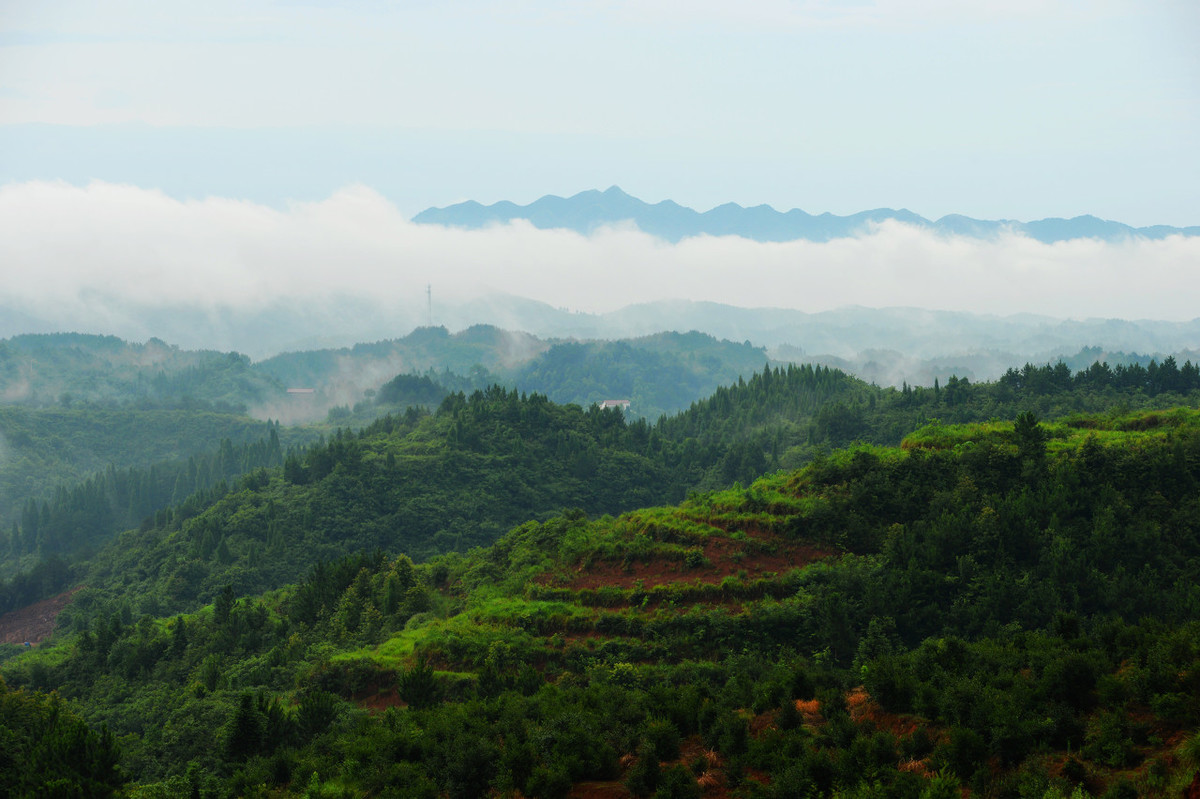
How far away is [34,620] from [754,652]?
275 ft

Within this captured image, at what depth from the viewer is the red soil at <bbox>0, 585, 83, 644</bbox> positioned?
298ft

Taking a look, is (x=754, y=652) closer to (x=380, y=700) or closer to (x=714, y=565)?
(x=714, y=565)

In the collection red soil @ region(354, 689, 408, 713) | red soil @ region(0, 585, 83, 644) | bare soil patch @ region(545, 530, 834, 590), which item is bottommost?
red soil @ region(0, 585, 83, 644)

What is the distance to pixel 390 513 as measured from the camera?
88750 millimetres

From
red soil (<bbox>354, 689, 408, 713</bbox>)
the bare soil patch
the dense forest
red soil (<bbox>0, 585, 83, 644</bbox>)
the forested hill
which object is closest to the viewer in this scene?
the forested hill

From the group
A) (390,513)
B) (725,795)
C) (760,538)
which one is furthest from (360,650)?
(390,513)

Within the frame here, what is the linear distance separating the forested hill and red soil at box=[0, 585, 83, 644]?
128ft

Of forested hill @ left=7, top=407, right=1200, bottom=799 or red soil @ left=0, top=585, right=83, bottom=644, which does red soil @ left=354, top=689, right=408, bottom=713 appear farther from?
red soil @ left=0, top=585, right=83, bottom=644

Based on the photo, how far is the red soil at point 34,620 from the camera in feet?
298

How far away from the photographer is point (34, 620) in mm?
95500

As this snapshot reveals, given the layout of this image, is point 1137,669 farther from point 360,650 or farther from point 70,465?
point 70,465

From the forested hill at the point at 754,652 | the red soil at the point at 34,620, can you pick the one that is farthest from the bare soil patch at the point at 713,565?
the red soil at the point at 34,620

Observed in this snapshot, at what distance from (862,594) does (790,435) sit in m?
59.5

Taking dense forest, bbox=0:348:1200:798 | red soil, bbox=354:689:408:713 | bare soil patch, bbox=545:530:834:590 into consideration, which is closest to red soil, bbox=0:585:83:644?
dense forest, bbox=0:348:1200:798
